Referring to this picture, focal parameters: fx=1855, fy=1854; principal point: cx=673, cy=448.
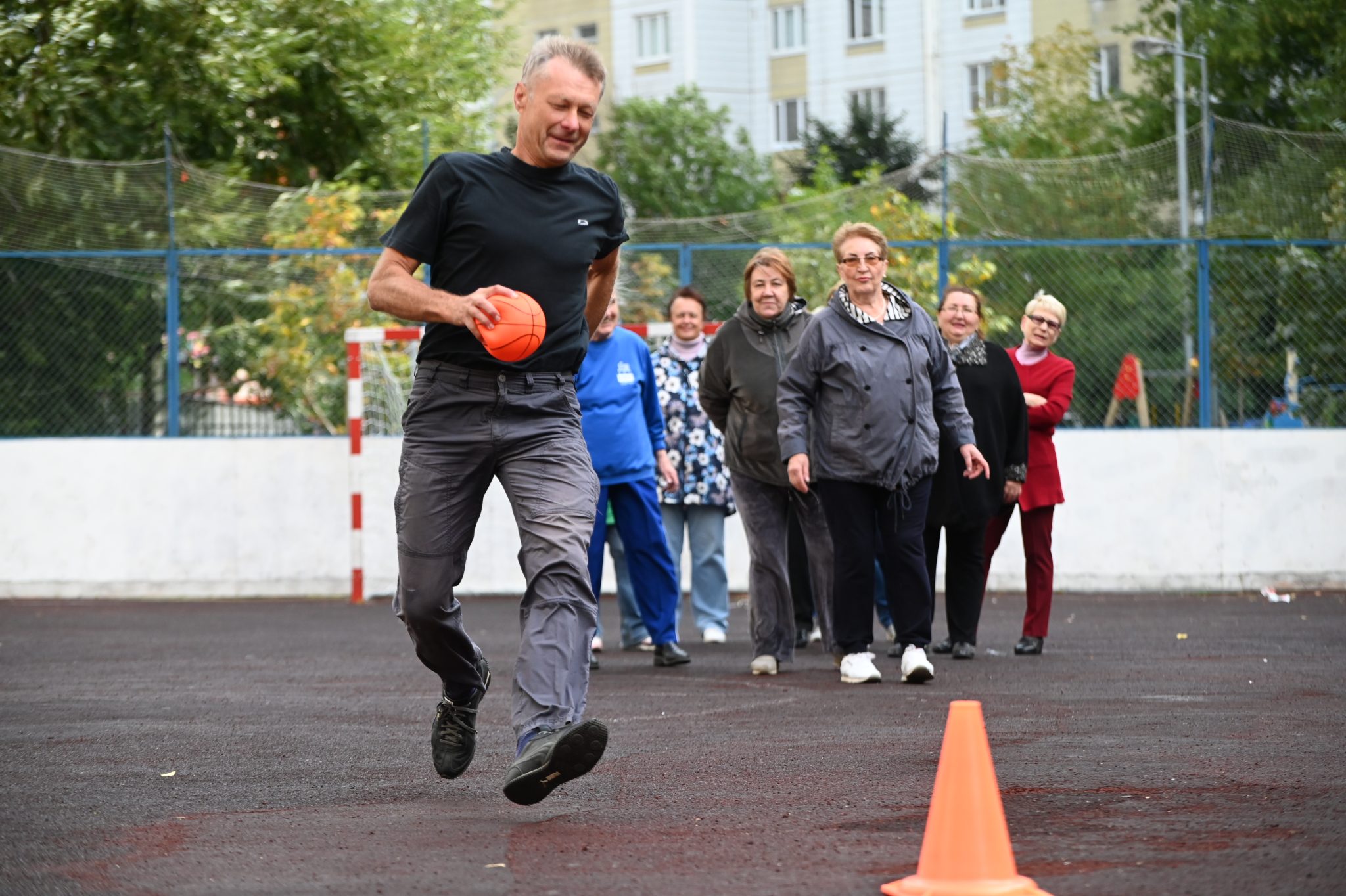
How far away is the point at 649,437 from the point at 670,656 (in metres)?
1.16

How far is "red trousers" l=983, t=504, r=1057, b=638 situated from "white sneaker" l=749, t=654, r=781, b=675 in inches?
54.7

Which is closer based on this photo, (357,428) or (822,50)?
(357,428)

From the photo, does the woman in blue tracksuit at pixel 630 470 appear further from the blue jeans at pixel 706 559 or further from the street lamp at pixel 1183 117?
the street lamp at pixel 1183 117

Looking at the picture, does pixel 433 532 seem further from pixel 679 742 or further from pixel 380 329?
pixel 380 329

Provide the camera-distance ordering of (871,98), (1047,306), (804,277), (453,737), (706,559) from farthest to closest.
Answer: (871,98) < (804,277) < (706,559) < (1047,306) < (453,737)

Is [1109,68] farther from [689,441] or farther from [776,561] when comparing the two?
[776,561]

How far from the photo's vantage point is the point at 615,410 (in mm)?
9414

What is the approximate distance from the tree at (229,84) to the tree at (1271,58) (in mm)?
12102

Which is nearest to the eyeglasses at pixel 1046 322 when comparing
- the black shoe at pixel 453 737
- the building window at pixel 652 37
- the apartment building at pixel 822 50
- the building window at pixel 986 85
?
the black shoe at pixel 453 737

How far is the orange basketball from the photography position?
4844 mm

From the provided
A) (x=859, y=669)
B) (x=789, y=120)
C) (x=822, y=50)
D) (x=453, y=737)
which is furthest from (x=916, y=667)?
(x=789, y=120)

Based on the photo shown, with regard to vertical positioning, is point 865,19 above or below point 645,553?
above

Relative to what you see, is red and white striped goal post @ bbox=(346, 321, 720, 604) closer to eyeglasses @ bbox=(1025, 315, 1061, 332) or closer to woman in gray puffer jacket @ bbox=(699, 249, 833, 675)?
eyeglasses @ bbox=(1025, 315, 1061, 332)

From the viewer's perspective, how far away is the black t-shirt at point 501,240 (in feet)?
16.7
